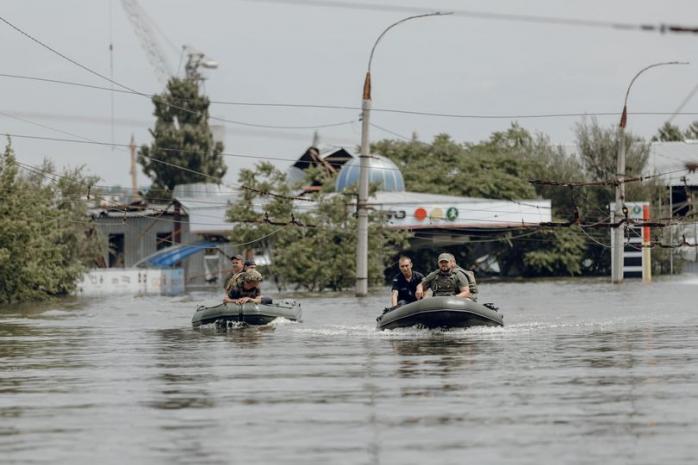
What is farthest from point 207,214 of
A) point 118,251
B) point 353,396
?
point 353,396

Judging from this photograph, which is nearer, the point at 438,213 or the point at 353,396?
the point at 353,396

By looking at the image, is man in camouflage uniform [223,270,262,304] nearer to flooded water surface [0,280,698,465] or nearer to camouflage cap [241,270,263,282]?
camouflage cap [241,270,263,282]

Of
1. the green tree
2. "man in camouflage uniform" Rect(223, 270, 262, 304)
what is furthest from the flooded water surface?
the green tree

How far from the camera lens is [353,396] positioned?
19094 millimetres

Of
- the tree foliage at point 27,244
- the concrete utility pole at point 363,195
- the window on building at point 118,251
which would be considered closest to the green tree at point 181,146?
the window on building at point 118,251

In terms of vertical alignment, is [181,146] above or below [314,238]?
above

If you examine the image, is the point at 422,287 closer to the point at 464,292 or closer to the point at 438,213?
the point at 464,292

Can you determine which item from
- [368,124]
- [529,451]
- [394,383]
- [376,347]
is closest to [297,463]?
[529,451]

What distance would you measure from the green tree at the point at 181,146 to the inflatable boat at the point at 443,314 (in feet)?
300

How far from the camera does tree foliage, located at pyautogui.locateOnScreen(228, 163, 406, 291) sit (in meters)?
72.0

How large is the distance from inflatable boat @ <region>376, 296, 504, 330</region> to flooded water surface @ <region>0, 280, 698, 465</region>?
267 mm

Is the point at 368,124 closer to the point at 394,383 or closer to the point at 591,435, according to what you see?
the point at 394,383

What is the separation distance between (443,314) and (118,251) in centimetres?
8092

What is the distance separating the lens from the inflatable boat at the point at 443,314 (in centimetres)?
3170
